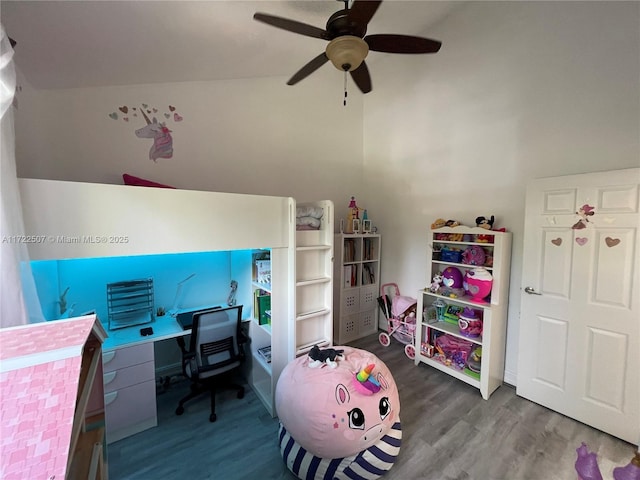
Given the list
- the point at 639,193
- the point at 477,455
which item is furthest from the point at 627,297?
the point at 477,455

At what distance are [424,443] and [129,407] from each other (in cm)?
223

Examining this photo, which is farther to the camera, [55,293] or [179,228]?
[55,293]

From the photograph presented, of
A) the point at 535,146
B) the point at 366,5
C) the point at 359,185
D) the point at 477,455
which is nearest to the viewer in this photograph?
the point at 366,5

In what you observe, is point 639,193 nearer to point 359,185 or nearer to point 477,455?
point 477,455

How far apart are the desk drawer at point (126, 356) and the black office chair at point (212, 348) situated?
0.27 metres

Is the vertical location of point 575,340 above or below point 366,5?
below

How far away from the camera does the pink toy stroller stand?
127 inches

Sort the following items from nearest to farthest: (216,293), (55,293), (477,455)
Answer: (477,455)
(55,293)
(216,293)

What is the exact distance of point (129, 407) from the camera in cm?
194

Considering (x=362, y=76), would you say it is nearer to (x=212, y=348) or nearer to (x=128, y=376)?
(x=212, y=348)

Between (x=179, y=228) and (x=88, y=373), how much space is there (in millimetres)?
1058

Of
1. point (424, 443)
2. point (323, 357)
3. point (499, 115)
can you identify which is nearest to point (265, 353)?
point (323, 357)

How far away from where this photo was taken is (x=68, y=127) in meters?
2.11

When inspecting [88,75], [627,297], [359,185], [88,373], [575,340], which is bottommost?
[575,340]
